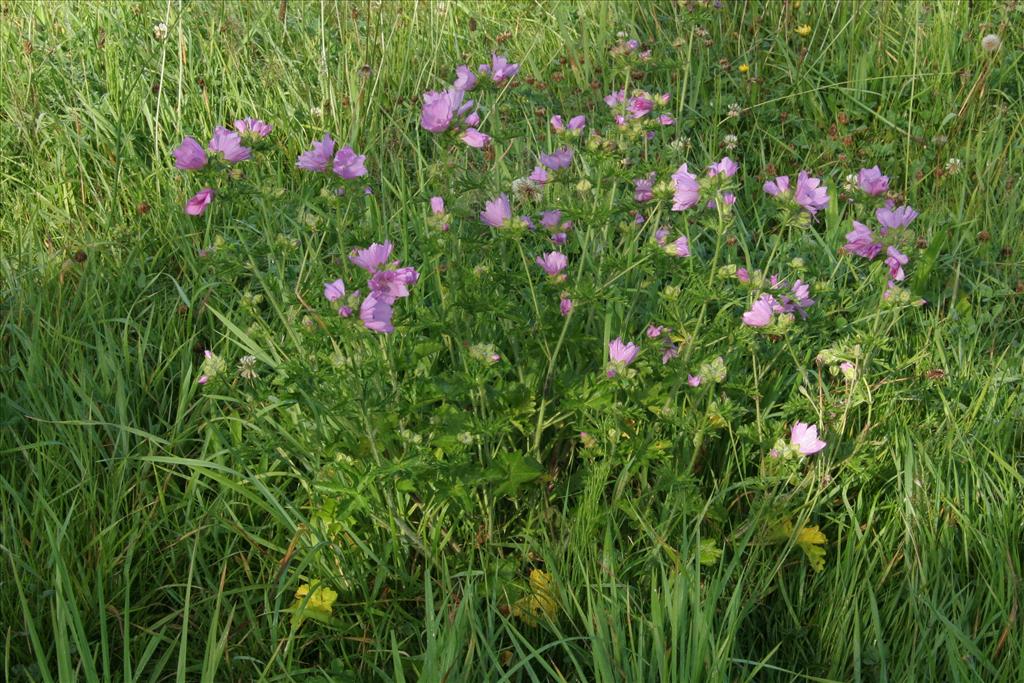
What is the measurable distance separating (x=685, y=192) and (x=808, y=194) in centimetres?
21

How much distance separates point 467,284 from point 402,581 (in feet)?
1.68

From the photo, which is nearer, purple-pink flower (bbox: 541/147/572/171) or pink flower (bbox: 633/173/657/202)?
purple-pink flower (bbox: 541/147/572/171)

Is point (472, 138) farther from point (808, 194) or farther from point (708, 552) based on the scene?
point (708, 552)

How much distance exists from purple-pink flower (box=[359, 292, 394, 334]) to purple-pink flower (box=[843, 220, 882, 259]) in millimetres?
899

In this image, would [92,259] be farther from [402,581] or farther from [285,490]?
[402,581]

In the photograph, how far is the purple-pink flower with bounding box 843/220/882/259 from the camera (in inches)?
77.0

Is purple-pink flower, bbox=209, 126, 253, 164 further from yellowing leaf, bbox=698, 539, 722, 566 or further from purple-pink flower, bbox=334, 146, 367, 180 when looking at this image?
yellowing leaf, bbox=698, 539, 722, 566

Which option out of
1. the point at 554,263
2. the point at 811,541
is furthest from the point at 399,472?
the point at 811,541

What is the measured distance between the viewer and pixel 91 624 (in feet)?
5.55

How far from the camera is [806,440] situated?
1801 millimetres

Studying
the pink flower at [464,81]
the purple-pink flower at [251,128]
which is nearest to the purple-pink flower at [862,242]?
the pink flower at [464,81]

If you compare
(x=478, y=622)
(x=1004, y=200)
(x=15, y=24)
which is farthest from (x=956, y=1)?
(x=15, y=24)

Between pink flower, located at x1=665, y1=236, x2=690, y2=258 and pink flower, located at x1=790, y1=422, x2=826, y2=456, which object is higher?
pink flower, located at x1=665, y1=236, x2=690, y2=258

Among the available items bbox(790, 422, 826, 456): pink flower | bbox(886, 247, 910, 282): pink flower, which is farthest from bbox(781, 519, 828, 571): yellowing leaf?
bbox(886, 247, 910, 282): pink flower
